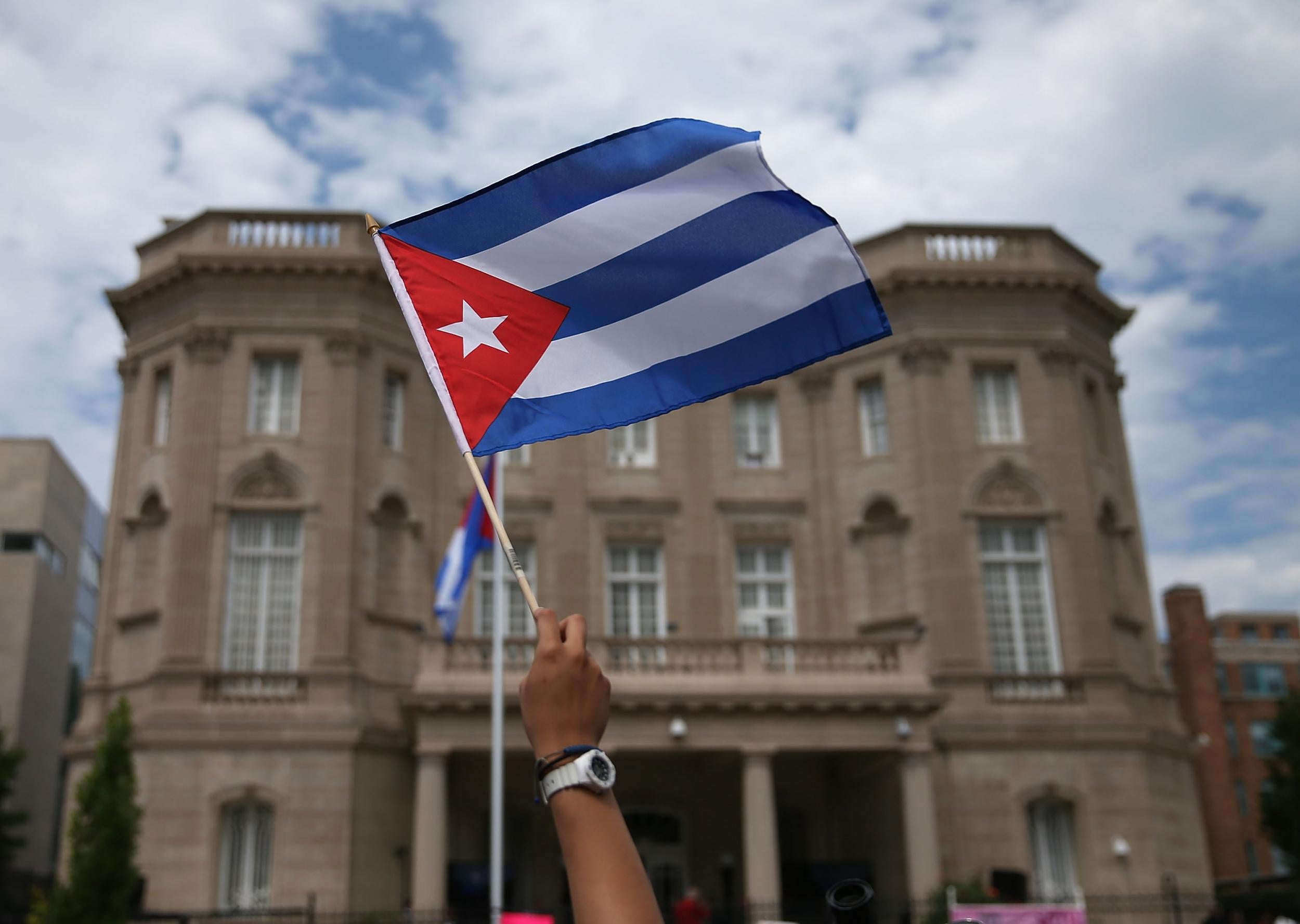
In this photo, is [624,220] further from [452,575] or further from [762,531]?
[762,531]

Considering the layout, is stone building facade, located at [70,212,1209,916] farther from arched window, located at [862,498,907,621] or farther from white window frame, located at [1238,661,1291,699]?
white window frame, located at [1238,661,1291,699]

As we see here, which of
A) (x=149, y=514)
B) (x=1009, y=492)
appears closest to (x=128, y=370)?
(x=149, y=514)

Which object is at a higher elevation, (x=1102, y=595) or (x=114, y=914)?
(x=1102, y=595)

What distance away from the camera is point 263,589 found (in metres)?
28.6

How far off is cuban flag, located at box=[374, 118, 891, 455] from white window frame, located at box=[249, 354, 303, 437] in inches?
913

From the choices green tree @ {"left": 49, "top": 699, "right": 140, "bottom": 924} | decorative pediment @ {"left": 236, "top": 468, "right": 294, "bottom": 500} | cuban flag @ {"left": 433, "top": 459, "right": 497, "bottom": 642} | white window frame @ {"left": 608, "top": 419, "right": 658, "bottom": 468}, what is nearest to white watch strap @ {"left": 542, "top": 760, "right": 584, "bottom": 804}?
cuban flag @ {"left": 433, "top": 459, "right": 497, "bottom": 642}

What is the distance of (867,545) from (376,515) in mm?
11395

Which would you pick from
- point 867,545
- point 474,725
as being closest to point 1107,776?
point 867,545

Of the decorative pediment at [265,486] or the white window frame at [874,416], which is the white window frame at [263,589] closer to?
the decorative pediment at [265,486]

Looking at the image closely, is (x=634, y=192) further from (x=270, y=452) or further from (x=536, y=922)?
(x=270, y=452)

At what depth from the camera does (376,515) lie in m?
29.6

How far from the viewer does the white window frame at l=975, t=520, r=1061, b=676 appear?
98.1ft

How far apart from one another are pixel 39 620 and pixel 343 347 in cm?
2454

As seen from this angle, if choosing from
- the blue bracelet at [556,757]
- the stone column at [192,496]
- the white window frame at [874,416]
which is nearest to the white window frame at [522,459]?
the stone column at [192,496]
